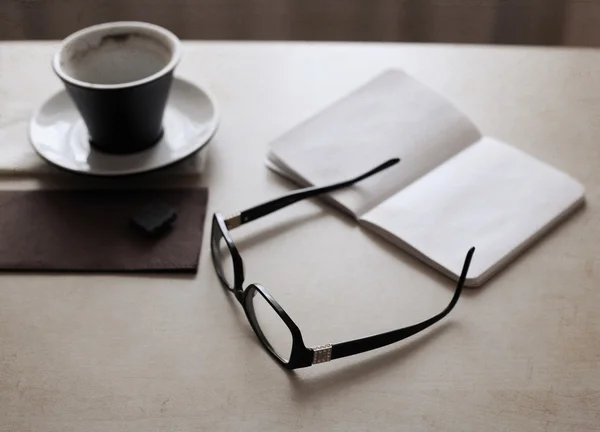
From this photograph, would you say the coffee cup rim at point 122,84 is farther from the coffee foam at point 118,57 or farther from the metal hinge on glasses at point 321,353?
the metal hinge on glasses at point 321,353

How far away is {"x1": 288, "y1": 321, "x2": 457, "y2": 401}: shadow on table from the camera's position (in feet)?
2.00

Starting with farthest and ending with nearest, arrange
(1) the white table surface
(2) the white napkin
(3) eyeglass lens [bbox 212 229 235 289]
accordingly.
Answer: (2) the white napkin, (3) eyeglass lens [bbox 212 229 235 289], (1) the white table surface

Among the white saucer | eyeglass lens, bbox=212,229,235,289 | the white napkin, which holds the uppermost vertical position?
the white saucer

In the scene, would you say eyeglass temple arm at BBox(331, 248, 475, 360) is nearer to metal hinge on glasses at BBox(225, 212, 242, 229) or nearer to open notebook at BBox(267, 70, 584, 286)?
open notebook at BBox(267, 70, 584, 286)

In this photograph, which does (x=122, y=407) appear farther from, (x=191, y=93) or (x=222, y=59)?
A: (x=222, y=59)

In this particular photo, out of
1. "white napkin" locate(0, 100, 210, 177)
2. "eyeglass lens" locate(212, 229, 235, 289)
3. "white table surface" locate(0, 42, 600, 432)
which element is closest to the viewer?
"white table surface" locate(0, 42, 600, 432)

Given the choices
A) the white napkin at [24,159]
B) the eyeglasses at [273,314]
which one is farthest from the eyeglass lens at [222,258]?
the white napkin at [24,159]

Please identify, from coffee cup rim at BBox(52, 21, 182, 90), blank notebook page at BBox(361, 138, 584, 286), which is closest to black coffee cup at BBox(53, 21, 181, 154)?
coffee cup rim at BBox(52, 21, 182, 90)

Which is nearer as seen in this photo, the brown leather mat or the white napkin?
the brown leather mat

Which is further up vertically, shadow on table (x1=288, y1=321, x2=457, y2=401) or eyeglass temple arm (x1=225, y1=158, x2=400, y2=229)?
eyeglass temple arm (x1=225, y1=158, x2=400, y2=229)

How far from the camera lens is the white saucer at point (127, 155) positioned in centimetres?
80

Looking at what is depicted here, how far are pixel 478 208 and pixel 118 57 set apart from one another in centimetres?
42

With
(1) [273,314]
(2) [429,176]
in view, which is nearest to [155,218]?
(1) [273,314]

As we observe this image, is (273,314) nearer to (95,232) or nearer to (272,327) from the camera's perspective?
(272,327)
